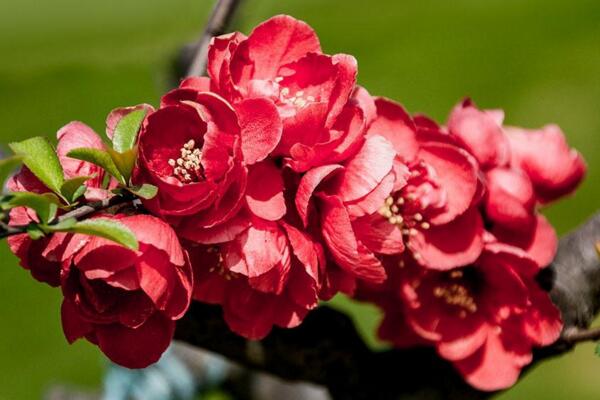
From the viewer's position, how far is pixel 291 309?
0.74m

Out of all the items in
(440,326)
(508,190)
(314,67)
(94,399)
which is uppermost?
(314,67)

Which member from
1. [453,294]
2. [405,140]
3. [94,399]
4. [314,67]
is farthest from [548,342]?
[94,399]

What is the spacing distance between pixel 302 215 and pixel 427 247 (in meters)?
0.17

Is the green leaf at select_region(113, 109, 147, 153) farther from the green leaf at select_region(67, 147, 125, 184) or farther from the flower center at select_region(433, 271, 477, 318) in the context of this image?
the flower center at select_region(433, 271, 477, 318)

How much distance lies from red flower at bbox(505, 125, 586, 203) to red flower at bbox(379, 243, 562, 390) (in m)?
0.09

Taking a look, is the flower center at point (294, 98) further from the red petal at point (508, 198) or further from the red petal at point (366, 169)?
the red petal at point (508, 198)

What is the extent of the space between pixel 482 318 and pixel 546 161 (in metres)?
0.15

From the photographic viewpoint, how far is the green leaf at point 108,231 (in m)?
0.60

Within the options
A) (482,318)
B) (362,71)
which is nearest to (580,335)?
(482,318)

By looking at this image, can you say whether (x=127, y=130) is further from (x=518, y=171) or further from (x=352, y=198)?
(x=518, y=171)

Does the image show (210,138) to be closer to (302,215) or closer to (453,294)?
(302,215)

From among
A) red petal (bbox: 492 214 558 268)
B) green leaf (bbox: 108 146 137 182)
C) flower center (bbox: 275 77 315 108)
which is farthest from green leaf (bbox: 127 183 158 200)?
red petal (bbox: 492 214 558 268)

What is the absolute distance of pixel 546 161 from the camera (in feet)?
2.98

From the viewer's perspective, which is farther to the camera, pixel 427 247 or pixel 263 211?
pixel 427 247
